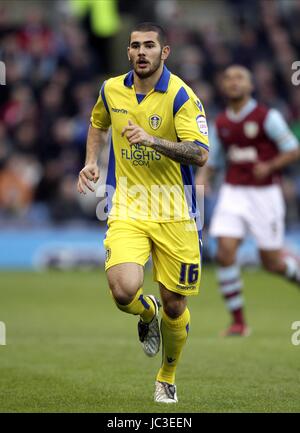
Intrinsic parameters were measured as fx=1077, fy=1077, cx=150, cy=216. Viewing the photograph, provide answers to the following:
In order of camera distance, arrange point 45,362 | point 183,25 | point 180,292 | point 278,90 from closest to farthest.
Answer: point 180,292 < point 45,362 < point 278,90 < point 183,25

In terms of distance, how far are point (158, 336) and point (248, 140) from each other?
4584 mm

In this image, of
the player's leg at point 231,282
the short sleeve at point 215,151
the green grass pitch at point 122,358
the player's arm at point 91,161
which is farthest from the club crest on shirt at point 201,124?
the short sleeve at point 215,151

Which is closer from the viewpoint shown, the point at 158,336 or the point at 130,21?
the point at 158,336

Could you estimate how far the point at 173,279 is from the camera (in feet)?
24.9

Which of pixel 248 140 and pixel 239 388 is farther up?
pixel 248 140

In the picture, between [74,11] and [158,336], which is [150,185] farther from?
[74,11]

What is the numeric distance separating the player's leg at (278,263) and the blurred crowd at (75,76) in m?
6.76

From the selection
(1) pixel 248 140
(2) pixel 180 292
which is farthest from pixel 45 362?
(1) pixel 248 140

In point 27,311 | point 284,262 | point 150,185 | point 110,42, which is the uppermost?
point 110,42

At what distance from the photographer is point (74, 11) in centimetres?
2183

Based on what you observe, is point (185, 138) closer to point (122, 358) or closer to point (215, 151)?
point (122, 358)
